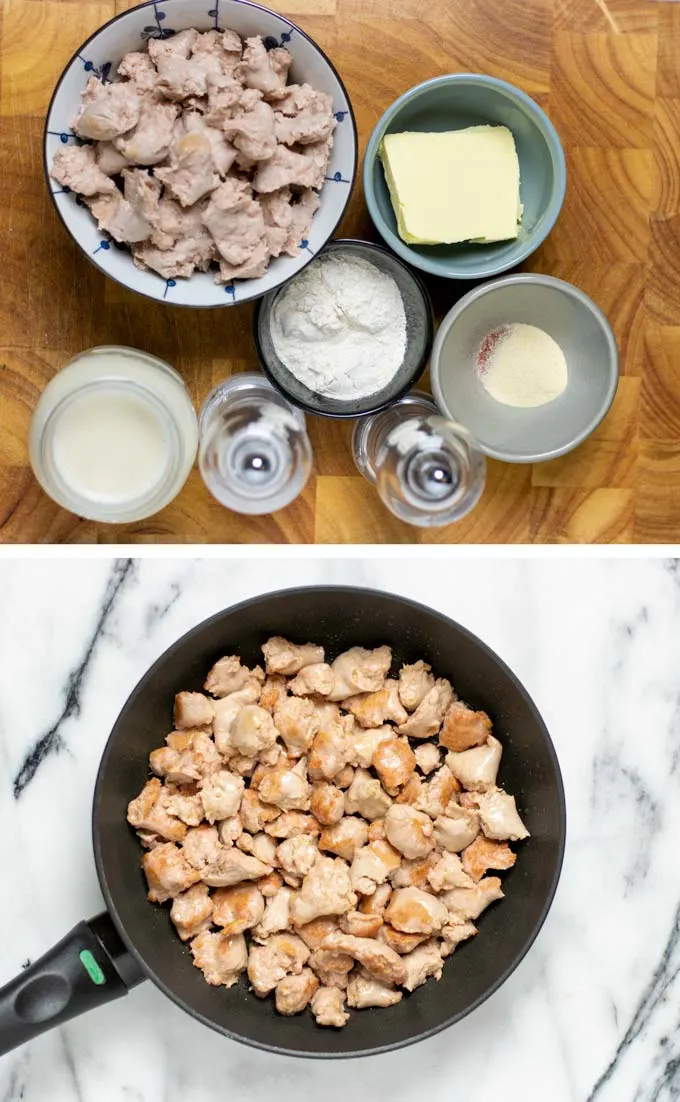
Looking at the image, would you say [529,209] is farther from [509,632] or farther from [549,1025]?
[549,1025]

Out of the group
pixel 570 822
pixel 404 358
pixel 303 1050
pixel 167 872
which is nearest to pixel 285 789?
pixel 167 872

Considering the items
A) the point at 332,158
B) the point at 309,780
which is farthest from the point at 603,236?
the point at 309,780

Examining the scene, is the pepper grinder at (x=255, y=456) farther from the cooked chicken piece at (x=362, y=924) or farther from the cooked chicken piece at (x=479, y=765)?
the cooked chicken piece at (x=362, y=924)

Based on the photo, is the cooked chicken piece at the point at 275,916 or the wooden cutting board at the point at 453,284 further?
the wooden cutting board at the point at 453,284

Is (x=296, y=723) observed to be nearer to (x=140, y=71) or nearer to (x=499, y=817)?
(x=499, y=817)

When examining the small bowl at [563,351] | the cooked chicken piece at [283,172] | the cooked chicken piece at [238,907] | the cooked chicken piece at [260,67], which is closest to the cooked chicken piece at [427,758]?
the cooked chicken piece at [238,907]
